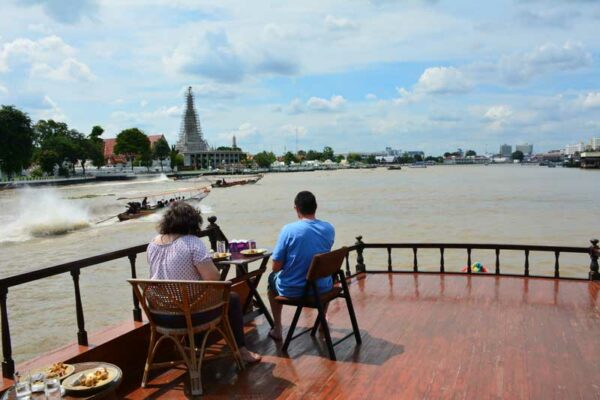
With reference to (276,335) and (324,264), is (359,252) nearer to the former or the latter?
(276,335)

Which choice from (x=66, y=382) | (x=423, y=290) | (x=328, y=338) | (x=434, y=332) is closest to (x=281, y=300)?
(x=328, y=338)

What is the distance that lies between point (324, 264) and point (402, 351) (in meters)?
1.20

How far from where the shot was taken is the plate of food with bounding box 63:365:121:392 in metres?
2.93

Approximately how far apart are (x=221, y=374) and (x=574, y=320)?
12.7 feet

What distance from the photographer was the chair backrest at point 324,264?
4.30 metres

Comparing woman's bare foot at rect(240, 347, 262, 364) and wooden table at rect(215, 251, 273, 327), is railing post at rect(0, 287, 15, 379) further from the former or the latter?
wooden table at rect(215, 251, 273, 327)

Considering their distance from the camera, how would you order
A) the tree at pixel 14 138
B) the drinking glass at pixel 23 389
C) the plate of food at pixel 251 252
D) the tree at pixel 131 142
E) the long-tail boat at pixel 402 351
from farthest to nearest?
the tree at pixel 131 142, the tree at pixel 14 138, the plate of food at pixel 251 252, the long-tail boat at pixel 402 351, the drinking glass at pixel 23 389

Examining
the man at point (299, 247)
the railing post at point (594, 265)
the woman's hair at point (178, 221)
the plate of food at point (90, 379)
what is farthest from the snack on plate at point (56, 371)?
the railing post at point (594, 265)

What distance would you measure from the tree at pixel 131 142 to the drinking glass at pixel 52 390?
383 feet

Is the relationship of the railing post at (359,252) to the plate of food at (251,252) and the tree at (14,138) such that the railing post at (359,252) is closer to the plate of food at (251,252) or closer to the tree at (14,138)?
the plate of food at (251,252)

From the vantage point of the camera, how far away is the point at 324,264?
439 centimetres

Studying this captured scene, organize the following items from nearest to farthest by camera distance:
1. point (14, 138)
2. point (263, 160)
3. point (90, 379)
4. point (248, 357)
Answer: point (90, 379), point (248, 357), point (14, 138), point (263, 160)

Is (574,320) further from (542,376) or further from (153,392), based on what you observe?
(153,392)

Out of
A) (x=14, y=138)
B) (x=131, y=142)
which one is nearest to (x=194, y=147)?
(x=131, y=142)
